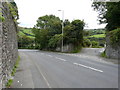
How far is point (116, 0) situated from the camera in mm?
13789

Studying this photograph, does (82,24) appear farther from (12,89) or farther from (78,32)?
(12,89)

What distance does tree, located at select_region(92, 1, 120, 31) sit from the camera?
14.9m

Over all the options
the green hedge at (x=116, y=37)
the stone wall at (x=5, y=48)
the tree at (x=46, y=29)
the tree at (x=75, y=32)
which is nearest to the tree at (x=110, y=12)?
the green hedge at (x=116, y=37)

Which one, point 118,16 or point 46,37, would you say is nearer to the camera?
point 118,16

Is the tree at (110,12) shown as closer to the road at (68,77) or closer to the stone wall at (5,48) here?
the road at (68,77)

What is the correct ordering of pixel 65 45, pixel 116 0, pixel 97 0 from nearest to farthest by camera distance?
pixel 116 0 → pixel 97 0 → pixel 65 45

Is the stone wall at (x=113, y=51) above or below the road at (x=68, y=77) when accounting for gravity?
above

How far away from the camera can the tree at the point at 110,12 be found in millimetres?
14861

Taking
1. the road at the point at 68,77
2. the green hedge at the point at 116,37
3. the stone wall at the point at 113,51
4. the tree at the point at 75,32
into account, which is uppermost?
the tree at the point at 75,32

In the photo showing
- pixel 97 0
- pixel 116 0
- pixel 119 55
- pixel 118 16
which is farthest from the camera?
pixel 97 0

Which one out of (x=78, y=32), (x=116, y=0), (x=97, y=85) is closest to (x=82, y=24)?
(x=78, y=32)

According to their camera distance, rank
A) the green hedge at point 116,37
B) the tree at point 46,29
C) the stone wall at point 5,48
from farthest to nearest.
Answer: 1. the tree at point 46,29
2. the green hedge at point 116,37
3. the stone wall at point 5,48

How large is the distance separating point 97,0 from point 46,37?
26719 millimetres

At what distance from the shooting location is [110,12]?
1648cm
